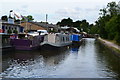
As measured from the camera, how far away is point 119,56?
2812 centimetres

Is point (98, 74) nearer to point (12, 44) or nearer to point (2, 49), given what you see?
point (2, 49)

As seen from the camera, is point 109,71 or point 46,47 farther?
point 46,47

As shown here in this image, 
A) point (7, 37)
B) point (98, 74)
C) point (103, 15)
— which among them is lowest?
point (98, 74)

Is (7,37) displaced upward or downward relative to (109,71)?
upward

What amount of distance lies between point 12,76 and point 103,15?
71652 millimetres

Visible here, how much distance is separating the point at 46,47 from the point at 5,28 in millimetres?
9081

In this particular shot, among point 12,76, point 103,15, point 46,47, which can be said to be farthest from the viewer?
point 103,15

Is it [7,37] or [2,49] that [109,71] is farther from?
[7,37]

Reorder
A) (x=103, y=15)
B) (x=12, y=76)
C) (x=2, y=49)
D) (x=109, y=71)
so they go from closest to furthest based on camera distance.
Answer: (x=12, y=76) → (x=109, y=71) → (x=2, y=49) → (x=103, y=15)

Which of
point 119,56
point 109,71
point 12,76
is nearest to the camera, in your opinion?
point 12,76

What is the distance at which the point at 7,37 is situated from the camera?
35.3 m

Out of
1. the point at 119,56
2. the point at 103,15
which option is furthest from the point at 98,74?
the point at 103,15

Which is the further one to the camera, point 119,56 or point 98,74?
point 119,56

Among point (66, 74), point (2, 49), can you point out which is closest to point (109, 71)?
point (66, 74)
